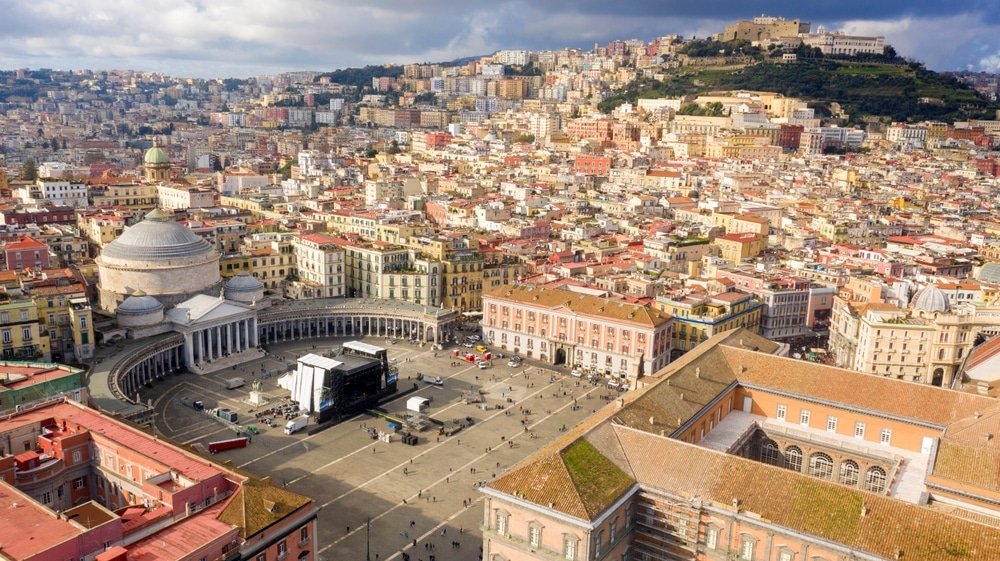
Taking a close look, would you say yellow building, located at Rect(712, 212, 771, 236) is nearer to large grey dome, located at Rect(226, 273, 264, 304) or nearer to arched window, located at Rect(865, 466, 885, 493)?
large grey dome, located at Rect(226, 273, 264, 304)

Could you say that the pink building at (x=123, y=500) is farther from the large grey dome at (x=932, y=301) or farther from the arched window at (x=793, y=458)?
the large grey dome at (x=932, y=301)

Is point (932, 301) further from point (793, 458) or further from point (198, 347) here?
point (198, 347)

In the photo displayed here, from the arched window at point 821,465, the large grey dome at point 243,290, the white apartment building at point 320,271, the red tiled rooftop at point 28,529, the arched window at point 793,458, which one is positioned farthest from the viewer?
the white apartment building at point 320,271

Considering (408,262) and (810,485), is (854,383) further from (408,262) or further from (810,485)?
(408,262)

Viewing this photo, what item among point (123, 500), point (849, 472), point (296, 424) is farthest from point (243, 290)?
point (849, 472)

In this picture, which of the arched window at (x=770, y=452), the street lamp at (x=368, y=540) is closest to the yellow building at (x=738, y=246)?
the arched window at (x=770, y=452)

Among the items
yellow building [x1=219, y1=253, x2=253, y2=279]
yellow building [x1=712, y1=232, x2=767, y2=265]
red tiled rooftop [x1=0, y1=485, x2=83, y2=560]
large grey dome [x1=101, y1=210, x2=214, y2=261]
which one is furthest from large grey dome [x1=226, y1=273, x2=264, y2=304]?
yellow building [x1=712, y1=232, x2=767, y2=265]

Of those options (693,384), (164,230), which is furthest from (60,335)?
(693,384)
